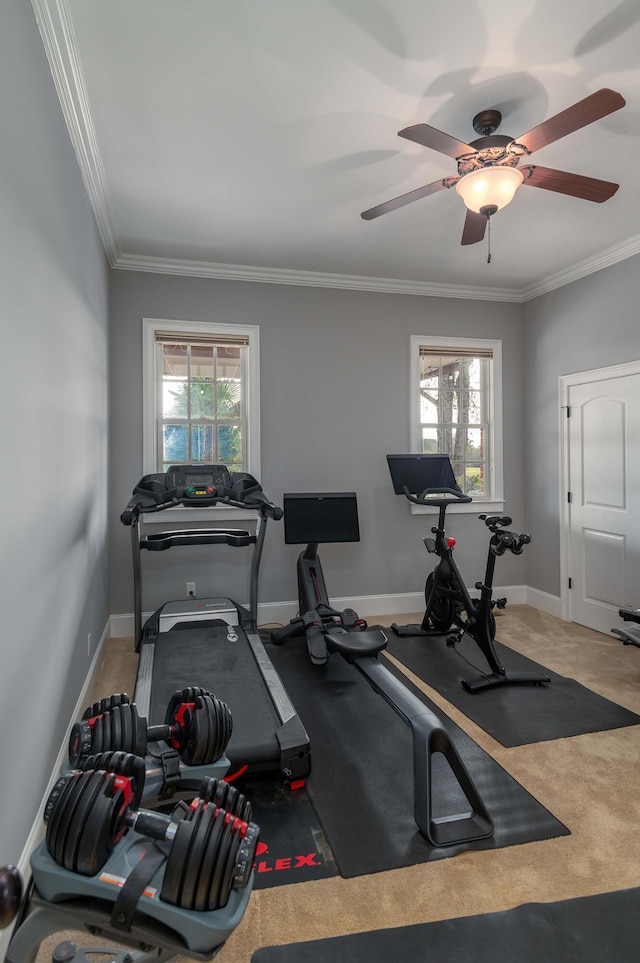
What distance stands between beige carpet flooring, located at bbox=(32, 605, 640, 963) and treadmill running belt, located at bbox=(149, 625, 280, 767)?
61 centimetres

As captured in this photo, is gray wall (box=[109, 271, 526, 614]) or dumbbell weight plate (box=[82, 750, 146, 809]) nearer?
dumbbell weight plate (box=[82, 750, 146, 809])

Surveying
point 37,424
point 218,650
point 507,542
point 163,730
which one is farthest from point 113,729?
point 507,542

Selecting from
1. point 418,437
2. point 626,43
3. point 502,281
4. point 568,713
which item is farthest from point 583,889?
point 502,281

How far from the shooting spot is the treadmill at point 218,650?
7.57 feet

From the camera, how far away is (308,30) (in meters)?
2.05

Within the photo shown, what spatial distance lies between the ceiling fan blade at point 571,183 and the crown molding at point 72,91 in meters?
2.00

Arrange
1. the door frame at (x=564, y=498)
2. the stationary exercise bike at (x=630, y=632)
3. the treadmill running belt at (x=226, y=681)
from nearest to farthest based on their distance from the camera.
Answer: the treadmill running belt at (x=226, y=681) < the stationary exercise bike at (x=630, y=632) < the door frame at (x=564, y=498)

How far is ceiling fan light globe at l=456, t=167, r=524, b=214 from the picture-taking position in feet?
7.85

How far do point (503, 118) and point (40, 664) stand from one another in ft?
10.7

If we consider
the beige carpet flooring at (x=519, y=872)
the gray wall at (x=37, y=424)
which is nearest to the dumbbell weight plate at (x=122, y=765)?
the gray wall at (x=37, y=424)

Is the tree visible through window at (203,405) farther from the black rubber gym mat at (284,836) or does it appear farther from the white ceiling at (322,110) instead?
the black rubber gym mat at (284,836)

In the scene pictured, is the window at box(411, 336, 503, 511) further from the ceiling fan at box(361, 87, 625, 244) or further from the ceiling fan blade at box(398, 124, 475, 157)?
the ceiling fan blade at box(398, 124, 475, 157)

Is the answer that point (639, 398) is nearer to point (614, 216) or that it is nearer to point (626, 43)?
point (614, 216)

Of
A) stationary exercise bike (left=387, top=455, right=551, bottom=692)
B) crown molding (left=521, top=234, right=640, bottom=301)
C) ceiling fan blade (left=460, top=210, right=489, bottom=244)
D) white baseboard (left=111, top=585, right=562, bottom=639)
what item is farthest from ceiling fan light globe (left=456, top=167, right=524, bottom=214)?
white baseboard (left=111, top=585, right=562, bottom=639)
